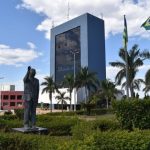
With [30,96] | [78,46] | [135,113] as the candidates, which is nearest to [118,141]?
[30,96]

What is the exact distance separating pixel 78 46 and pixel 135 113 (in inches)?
3798

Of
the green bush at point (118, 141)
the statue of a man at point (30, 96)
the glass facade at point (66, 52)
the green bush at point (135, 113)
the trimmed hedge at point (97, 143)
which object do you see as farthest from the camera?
the glass facade at point (66, 52)

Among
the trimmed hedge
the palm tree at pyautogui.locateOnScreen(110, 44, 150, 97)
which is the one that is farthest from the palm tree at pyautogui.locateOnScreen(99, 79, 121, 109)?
the trimmed hedge

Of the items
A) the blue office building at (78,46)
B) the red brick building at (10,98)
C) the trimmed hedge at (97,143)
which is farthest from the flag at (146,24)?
the red brick building at (10,98)

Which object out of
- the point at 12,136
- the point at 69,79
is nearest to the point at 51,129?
the point at 12,136

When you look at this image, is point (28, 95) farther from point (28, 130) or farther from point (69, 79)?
point (69, 79)

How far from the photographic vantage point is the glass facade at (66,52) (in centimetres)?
11494

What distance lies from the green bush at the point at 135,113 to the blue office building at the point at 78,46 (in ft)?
280

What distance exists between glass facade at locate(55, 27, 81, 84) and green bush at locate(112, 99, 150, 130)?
93.6m

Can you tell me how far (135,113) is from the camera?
18078 millimetres

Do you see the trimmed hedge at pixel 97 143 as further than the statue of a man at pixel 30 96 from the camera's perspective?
No

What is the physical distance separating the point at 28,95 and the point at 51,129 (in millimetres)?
3701

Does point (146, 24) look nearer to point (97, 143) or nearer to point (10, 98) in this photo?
point (97, 143)

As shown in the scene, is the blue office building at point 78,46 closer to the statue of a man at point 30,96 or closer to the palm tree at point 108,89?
the palm tree at point 108,89
